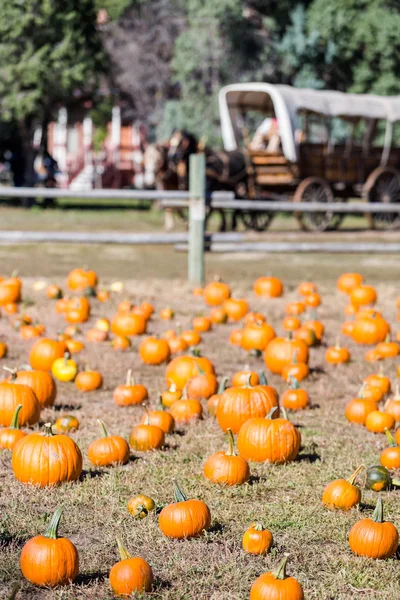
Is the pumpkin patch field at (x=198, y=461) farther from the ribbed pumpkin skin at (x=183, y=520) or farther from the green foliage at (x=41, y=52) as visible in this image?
the green foliage at (x=41, y=52)

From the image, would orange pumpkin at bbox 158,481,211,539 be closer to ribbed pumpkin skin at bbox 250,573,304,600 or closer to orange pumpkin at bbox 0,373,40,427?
ribbed pumpkin skin at bbox 250,573,304,600

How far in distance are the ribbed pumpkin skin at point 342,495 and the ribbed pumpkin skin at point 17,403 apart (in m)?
1.82

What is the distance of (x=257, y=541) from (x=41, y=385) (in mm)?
2349

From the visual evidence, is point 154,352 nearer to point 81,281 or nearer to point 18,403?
point 18,403

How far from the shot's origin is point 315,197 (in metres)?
20.0

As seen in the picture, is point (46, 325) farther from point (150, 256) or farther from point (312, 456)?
point (150, 256)

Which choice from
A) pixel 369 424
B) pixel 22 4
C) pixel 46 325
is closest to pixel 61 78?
pixel 22 4

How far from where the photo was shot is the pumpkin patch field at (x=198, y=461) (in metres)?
3.23

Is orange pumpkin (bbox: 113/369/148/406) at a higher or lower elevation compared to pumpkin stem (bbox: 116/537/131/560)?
lower

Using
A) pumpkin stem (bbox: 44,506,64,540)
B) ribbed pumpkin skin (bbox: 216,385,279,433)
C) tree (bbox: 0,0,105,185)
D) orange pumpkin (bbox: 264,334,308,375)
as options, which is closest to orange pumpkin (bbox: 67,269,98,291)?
orange pumpkin (bbox: 264,334,308,375)

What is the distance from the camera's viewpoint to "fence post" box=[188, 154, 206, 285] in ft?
33.4

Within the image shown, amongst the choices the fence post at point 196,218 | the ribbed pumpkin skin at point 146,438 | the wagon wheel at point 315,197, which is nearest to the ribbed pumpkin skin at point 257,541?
the ribbed pumpkin skin at point 146,438

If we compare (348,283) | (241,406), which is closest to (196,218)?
(348,283)

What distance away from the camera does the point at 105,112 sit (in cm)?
3388
